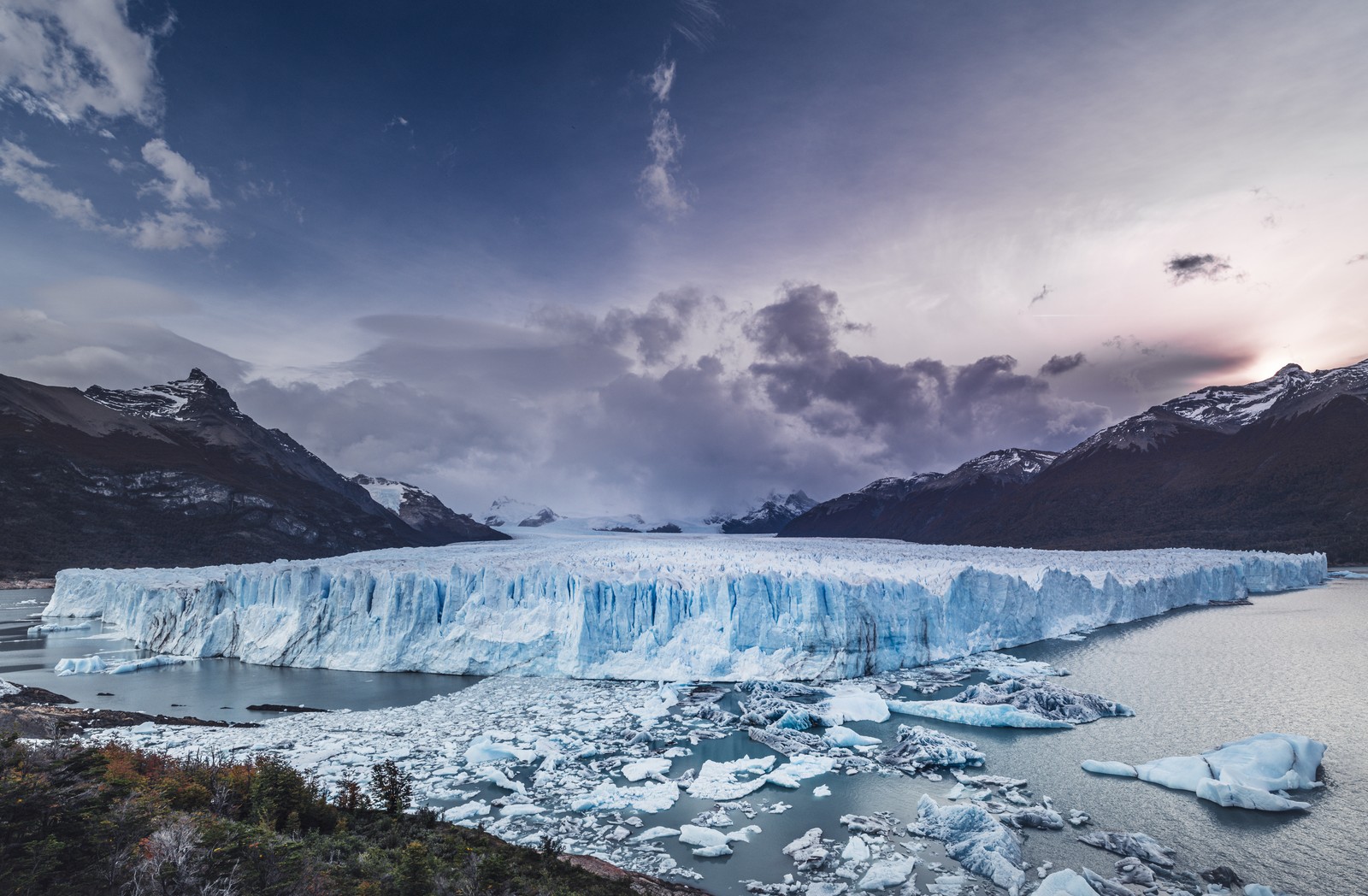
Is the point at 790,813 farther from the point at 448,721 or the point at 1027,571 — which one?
the point at 1027,571

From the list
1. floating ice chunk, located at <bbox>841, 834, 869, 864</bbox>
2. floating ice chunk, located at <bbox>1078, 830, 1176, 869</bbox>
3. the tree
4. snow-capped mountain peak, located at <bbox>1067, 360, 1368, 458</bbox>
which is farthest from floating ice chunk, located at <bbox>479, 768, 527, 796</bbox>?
snow-capped mountain peak, located at <bbox>1067, 360, 1368, 458</bbox>

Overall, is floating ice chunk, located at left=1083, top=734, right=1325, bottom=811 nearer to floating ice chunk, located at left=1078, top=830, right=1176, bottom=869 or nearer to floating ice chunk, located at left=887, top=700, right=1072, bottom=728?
floating ice chunk, located at left=1078, top=830, right=1176, bottom=869

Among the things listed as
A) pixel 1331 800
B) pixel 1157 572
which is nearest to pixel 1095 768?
pixel 1331 800

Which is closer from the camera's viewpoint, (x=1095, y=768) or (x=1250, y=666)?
(x=1095, y=768)

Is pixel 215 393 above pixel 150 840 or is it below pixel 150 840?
above

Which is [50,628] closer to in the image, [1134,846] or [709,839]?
[709,839]

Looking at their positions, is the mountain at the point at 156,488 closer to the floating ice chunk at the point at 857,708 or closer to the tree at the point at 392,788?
the tree at the point at 392,788
